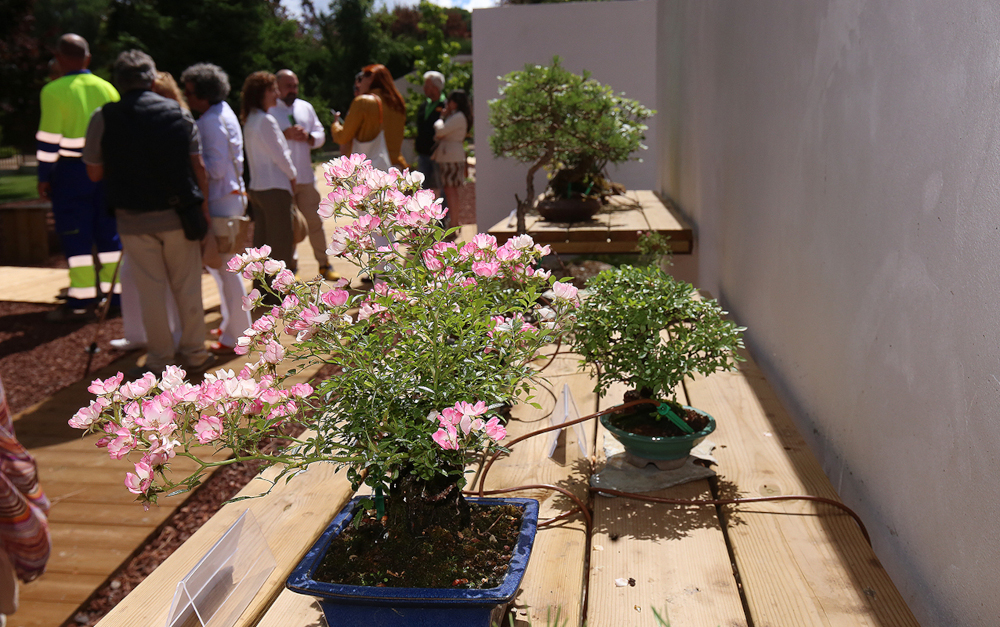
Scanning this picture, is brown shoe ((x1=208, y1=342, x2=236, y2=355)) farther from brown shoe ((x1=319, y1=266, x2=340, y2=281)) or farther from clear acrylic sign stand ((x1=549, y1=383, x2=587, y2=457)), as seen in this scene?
clear acrylic sign stand ((x1=549, y1=383, x2=587, y2=457))

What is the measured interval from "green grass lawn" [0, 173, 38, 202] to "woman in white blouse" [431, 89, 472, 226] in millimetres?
10973

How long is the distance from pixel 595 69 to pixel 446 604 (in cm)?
737

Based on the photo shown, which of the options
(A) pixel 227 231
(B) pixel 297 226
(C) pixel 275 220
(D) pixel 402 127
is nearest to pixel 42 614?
(A) pixel 227 231

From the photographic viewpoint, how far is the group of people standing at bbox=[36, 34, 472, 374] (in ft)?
13.1

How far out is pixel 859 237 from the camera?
1.72m

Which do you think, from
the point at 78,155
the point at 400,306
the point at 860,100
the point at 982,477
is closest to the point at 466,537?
the point at 400,306

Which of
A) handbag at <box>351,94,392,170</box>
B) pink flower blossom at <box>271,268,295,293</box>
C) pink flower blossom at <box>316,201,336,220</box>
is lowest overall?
pink flower blossom at <box>271,268,295,293</box>

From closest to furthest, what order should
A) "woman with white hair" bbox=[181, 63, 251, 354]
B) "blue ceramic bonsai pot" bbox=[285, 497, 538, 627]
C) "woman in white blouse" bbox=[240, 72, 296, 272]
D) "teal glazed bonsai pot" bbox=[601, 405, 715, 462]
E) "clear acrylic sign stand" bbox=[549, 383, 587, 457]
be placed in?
"blue ceramic bonsai pot" bbox=[285, 497, 538, 627] → "teal glazed bonsai pot" bbox=[601, 405, 715, 462] → "clear acrylic sign stand" bbox=[549, 383, 587, 457] → "woman with white hair" bbox=[181, 63, 251, 354] → "woman in white blouse" bbox=[240, 72, 296, 272]

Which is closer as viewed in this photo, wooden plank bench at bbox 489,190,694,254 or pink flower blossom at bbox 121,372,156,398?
pink flower blossom at bbox 121,372,156,398

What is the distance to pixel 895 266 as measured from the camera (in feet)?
4.97

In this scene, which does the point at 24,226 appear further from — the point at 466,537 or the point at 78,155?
the point at 466,537

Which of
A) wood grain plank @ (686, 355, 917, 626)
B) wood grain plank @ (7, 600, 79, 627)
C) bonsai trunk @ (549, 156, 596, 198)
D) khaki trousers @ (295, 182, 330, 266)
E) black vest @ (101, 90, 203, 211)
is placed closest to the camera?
wood grain plank @ (686, 355, 917, 626)

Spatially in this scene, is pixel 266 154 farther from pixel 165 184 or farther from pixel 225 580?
pixel 225 580

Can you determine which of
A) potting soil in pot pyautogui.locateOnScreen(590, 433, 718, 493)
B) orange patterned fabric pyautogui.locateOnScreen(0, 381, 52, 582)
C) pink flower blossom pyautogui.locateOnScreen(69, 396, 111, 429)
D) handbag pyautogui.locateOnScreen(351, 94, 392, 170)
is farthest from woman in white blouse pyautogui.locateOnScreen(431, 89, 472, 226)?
pink flower blossom pyautogui.locateOnScreen(69, 396, 111, 429)
